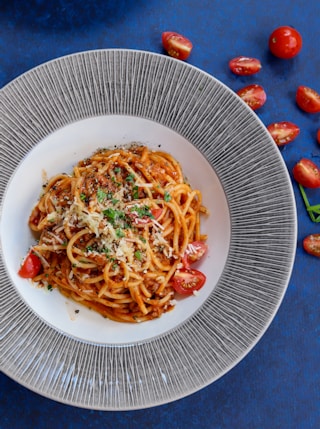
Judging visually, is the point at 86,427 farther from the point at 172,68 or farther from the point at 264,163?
the point at 172,68

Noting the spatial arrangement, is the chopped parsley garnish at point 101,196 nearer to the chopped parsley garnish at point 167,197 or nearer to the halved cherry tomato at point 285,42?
the chopped parsley garnish at point 167,197

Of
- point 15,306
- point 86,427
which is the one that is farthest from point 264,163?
point 86,427

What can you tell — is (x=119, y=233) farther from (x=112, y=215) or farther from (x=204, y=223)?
(x=204, y=223)

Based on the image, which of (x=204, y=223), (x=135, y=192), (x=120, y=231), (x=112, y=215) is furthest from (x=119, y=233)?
(x=204, y=223)

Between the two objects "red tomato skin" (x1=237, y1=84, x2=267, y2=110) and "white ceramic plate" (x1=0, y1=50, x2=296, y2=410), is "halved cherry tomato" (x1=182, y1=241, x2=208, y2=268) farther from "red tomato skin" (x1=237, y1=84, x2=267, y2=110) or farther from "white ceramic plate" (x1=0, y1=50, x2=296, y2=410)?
"red tomato skin" (x1=237, y1=84, x2=267, y2=110)

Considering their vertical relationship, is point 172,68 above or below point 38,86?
above

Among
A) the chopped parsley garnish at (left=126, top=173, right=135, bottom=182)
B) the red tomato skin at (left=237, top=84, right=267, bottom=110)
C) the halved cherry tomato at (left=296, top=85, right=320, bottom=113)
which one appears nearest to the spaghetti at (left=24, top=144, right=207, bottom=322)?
the chopped parsley garnish at (left=126, top=173, right=135, bottom=182)

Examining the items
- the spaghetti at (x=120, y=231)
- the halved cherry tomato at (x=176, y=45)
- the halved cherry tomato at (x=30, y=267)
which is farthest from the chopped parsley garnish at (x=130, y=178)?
the halved cherry tomato at (x=176, y=45)
